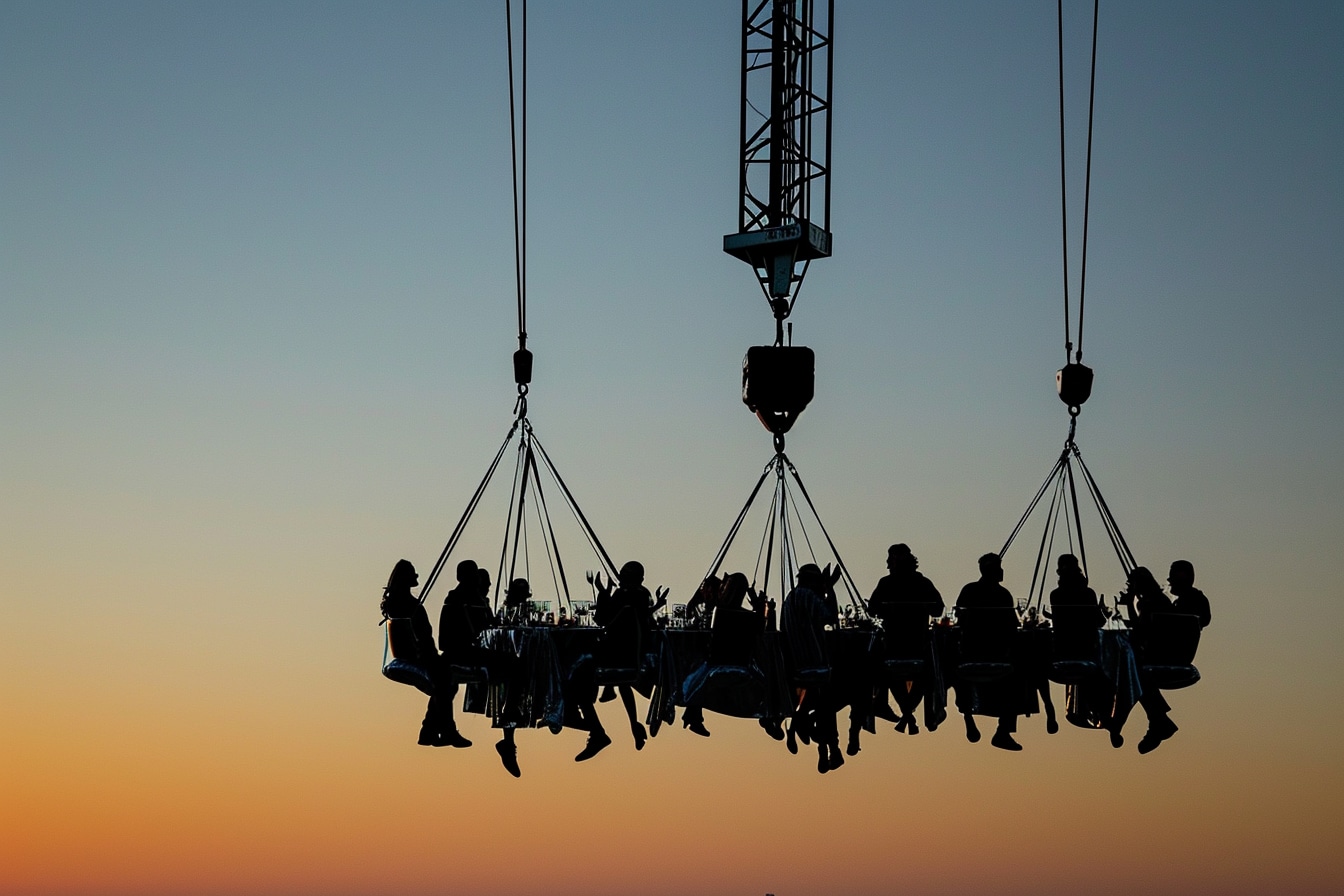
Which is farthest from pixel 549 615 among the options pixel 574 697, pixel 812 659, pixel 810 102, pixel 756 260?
pixel 810 102

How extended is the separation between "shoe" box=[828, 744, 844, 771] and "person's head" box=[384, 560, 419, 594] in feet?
15.5

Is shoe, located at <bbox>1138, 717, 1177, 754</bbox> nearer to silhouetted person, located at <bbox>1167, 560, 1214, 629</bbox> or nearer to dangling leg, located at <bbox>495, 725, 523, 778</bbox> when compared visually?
silhouetted person, located at <bbox>1167, 560, 1214, 629</bbox>

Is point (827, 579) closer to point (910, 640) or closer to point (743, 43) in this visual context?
point (910, 640)

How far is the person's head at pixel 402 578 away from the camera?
23266mm

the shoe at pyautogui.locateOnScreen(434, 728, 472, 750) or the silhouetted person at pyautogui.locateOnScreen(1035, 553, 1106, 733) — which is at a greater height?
the silhouetted person at pyautogui.locateOnScreen(1035, 553, 1106, 733)

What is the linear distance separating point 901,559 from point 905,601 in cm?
47

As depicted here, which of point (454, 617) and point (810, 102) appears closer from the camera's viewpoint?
point (454, 617)

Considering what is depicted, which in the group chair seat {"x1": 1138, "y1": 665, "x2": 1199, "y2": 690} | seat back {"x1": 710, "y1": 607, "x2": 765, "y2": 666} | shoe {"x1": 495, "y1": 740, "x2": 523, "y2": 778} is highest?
seat back {"x1": 710, "y1": 607, "x2": 765, "y2": 666}

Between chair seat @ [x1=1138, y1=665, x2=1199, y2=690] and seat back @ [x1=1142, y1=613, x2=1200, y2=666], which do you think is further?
chair seat @ [x1=1138, y1=665, x2=1199, y2=690]

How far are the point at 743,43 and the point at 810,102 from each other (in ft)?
3.82

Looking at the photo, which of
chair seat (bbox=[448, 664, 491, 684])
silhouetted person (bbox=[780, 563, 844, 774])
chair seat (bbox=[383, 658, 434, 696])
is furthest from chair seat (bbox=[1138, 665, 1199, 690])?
chair seat (bbox=[383, 658, 434, 696])

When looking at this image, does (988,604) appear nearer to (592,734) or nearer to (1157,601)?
(1157,601)

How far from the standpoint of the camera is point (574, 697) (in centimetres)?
2381

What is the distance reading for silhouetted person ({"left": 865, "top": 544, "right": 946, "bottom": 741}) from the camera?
76.6ft
